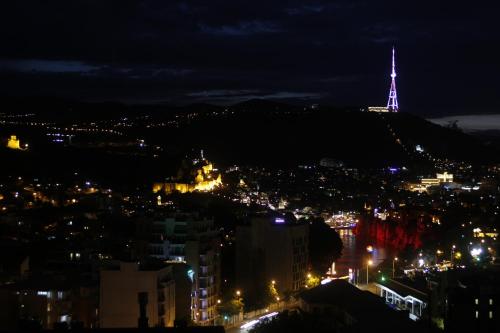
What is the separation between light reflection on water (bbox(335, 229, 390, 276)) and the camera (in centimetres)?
2680

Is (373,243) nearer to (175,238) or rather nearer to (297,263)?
(297,263)

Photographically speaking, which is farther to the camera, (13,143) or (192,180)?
(13,143)

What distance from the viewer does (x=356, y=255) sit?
3053 centimetres

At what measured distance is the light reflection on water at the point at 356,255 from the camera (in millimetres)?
26803

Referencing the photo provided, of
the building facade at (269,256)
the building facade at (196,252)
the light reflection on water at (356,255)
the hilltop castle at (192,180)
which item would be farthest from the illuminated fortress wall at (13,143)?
the building facade at (196,252)

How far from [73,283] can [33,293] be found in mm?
823

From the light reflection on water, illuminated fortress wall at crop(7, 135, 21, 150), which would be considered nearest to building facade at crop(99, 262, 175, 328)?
the light reflection on water

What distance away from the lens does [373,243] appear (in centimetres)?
3559

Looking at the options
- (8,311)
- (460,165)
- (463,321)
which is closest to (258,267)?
(463,321)

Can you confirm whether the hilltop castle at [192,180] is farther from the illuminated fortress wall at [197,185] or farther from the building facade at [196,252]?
the building facade at [196,252]

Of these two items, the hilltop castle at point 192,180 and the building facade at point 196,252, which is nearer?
the building facade at point 196,252

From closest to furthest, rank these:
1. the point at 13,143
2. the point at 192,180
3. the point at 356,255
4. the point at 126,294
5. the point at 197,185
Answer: the point at 126,294 < the point at 356,255 < the point at 197,185 < the point at 192,180 < the point at 13,143

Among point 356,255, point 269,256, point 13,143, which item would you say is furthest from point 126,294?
point 13,143

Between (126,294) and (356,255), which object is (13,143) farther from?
(126,294)
